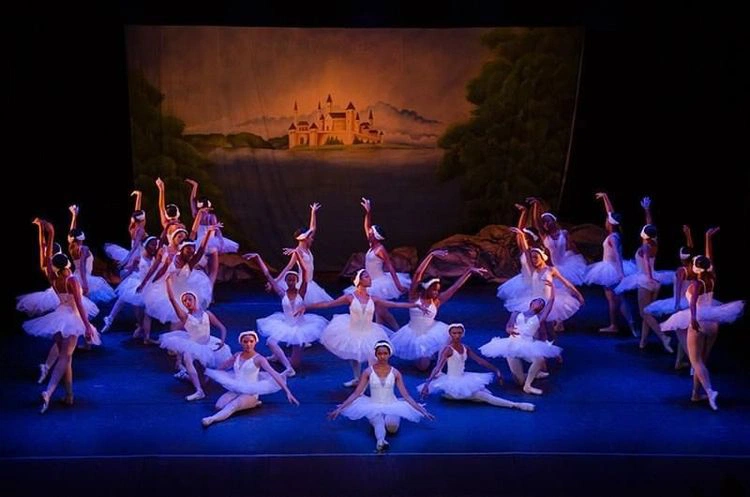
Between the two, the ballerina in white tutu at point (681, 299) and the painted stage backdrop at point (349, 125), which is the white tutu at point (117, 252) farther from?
the ballerina in white tutu at point (681, 299)

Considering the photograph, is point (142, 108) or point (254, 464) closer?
point (254, 464)

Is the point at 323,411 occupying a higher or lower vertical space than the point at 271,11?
lower

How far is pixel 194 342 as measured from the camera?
8.92m

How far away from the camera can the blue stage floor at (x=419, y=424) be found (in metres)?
7.77

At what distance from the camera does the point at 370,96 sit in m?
13.8

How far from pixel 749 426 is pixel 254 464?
11.8ft

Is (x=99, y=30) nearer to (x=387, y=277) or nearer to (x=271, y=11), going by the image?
(x=271, y=11)

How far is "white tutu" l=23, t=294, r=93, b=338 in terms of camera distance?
28.7ft

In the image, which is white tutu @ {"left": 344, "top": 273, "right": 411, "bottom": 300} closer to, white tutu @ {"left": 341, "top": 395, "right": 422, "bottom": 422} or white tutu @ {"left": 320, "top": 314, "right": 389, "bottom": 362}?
white tutu @ {"left": 320, "top": 314, "right": 389, "bottom": 362}

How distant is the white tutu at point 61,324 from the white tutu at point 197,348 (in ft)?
2.13

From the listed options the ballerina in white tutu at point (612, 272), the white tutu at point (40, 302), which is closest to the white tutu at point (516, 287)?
the ballerina in white tutu at point (612, 272)

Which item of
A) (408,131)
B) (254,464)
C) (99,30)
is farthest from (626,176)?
(254,464)

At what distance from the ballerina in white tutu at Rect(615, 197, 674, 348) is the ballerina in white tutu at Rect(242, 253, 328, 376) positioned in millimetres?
2806

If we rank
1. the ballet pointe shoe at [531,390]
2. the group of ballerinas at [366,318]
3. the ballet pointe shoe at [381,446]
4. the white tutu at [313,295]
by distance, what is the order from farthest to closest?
1. the white tutu at [313,295]
2. the ballet pointe shoe at [531,390]
3. the group of ballerinas at [366,318]
4. the ballet pointe shoe at [381,446]
